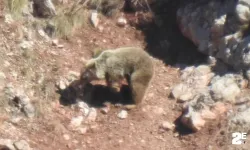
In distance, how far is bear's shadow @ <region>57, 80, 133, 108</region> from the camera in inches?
341

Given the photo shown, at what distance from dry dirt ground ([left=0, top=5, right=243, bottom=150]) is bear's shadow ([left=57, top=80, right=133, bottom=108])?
146mm

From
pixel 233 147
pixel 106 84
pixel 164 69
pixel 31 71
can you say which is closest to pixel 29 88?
pixel 31 71

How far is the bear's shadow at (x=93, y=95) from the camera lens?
8.67 metres

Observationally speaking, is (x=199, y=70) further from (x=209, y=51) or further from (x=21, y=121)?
(x=21, y=121)

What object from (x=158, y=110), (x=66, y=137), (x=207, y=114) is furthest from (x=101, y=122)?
(x=207, y=114)

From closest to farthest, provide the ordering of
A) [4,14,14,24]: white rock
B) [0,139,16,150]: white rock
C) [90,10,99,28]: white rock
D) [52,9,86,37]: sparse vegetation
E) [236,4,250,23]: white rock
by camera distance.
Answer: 1. [0,139,16,150]: white rock
2. [236,4,250,23]: white rock
3. [4,14,14,24]: white rock
4. [52,9,86,37]: sparse vegetation
5. [90,10,99,28]: white rock

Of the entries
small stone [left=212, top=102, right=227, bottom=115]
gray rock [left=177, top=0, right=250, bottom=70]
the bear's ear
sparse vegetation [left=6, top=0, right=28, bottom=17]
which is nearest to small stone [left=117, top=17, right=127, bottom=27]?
gray rock [left=177, top=0, right=250, bottom=70]

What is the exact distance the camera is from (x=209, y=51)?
9.23 meters

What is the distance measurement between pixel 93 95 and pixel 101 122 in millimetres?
564

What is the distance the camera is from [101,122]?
8375 mm

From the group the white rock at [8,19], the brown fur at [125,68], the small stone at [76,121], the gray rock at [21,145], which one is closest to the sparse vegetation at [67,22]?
the white rock at [8,19]

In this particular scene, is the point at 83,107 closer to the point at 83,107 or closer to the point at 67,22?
the point at 83,107

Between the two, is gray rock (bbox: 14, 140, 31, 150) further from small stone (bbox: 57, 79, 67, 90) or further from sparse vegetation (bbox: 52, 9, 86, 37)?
sparse vegetation (bbox: 52, 9, 86, 37)

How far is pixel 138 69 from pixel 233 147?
1.65 m
